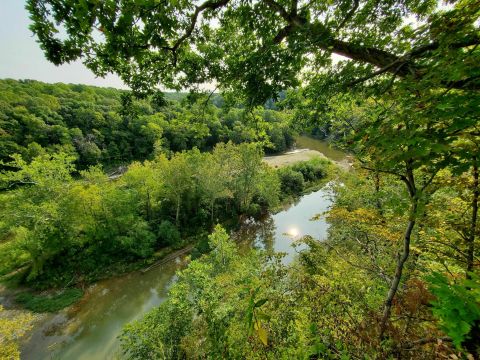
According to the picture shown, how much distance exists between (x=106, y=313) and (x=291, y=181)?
2240 cm

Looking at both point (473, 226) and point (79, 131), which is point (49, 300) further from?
point (79, 131)

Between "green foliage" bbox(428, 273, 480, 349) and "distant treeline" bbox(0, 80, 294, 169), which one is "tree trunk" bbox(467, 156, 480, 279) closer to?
"green foliage" bbox(428, 273, 480, 349)

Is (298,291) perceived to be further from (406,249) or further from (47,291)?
(47,291)

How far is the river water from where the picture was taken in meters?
10.3

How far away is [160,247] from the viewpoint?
58.9 feet

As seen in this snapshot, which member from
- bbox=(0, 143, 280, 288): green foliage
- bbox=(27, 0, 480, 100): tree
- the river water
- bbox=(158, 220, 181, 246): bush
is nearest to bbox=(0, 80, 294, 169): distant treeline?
bbox=(0, 143, 280, 288): green foliage

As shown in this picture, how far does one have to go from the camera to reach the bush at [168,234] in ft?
58.5

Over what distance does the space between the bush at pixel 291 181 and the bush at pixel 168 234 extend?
14465 millimetres

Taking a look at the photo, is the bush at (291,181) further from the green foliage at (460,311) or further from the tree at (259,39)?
the green foliage at (460,311)

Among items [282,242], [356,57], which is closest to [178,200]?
[282,242]

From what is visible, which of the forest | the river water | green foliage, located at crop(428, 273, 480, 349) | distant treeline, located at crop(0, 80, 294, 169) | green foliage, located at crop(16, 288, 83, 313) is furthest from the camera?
distant treeline, located at crop(0, 80, 294, 169)

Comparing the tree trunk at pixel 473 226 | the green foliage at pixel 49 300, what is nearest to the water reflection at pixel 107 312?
the green foliage at pixel 49 300

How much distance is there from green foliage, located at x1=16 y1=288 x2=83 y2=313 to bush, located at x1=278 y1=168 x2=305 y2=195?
21.8 m

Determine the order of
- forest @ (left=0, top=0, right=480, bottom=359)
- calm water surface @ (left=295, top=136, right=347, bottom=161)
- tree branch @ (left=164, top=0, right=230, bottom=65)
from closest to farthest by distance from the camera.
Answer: forest @ (left=0, top=0, right=480, bottom=359), tree branch @ (left=164, top=0, right=230, bottom=65), calm water surface @ (left=295, top=136, right=347, bottom=161)
